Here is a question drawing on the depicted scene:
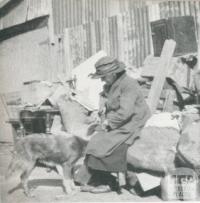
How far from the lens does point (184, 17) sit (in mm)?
9219

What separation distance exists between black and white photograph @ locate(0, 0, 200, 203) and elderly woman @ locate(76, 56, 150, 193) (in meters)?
0.01

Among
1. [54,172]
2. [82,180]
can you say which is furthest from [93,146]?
[54,172]

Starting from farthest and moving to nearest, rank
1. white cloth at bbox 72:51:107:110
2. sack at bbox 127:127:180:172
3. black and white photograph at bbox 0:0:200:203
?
white cloth at bbox 72:51:107:110 < black and white photograph at bbox 0:0:200:203 < sack at bbox 127:127:180:172

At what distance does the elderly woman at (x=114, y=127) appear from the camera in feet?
19.1

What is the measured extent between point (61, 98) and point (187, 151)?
4.25 metres

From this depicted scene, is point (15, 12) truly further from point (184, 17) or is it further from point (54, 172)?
point (54, 172)

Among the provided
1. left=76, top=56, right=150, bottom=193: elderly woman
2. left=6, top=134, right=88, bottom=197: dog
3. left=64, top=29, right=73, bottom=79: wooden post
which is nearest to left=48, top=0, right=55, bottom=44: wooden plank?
left=64, top=29, right=73, bottom=79: wooden post

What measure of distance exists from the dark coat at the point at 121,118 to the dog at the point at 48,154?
1.78 ft

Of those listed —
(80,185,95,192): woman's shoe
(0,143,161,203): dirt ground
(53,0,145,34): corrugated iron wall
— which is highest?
(53,0,145,34): corrugated iron wall

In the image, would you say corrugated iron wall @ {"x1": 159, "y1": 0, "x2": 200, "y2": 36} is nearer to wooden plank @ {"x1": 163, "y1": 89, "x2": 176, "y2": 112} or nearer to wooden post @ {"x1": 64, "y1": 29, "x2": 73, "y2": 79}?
wooden plank @ {"x1": 163, "y1": 89, "x2": 176, "y2": 112}

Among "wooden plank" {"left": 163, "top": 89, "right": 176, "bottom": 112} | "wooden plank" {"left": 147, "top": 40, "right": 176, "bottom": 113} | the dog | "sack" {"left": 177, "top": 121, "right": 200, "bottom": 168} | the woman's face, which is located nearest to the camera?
"sack" {"left": 177, "top": 121, "right": 200, "bottom": 168}

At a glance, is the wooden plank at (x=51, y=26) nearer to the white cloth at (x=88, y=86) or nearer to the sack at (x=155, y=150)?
the white cloth at (x=88, y=86)

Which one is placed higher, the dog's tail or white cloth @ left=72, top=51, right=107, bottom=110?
white cloth @ left=72, top=51, right=107, bottom=110

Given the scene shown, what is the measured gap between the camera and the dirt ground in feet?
19.2
